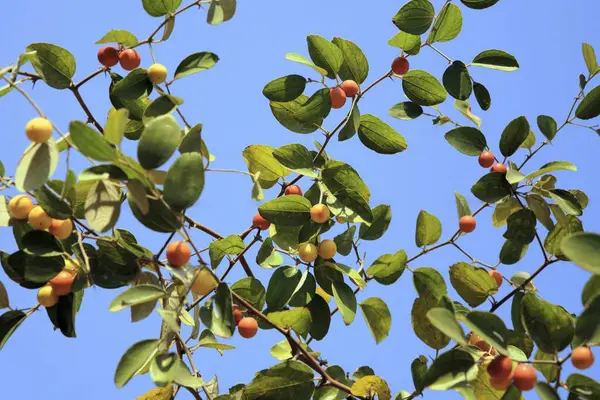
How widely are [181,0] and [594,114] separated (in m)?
1.41

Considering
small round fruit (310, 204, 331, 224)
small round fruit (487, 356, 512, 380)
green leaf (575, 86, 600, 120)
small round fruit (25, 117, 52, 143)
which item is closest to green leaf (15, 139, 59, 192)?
small round fruit (25, 117, 52, 143)

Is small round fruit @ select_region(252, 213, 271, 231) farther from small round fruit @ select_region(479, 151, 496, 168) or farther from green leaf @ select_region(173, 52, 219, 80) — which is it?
small round fruit @ select_region(479, 151, 496, 168)

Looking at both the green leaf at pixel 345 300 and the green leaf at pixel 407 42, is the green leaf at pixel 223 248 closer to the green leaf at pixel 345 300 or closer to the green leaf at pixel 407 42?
the green leaf at pixel 345 300

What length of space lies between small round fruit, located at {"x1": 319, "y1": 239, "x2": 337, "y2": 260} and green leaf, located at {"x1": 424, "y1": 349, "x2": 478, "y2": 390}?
564 millimetres

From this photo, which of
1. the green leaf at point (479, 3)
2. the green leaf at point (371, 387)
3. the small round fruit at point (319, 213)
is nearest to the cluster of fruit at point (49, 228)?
the small round fruit at point (319, 213)

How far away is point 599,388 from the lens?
168 cm

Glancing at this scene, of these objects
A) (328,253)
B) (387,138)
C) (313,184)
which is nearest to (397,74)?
(387,138)

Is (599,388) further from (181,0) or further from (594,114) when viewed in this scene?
(181,0)

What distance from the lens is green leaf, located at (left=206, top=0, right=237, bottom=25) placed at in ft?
7.20

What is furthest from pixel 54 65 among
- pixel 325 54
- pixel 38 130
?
pixel 325 54

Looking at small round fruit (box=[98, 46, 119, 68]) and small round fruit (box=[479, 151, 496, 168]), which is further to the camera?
small round fruit (box=[479, 151, 496, 168])

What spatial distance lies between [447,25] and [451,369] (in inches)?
47.4

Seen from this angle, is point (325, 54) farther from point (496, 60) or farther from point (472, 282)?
point (472, 282)

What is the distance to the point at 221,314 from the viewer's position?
73.5 inches
